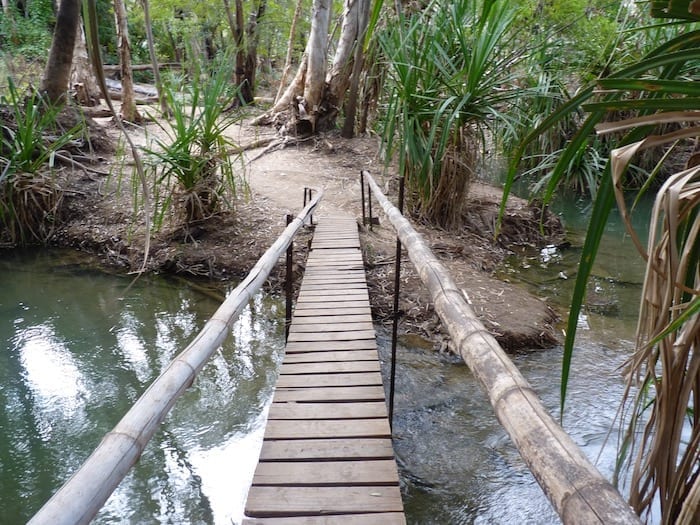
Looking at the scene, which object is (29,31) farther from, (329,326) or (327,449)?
(327,449)

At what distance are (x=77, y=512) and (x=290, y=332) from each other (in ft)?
6.94

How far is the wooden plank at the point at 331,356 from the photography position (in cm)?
238

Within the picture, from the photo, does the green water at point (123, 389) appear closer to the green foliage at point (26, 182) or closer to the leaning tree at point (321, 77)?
the green foliage at point (26, 182)

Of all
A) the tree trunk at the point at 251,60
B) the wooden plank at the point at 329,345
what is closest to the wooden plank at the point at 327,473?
the wooden plank at the point at 329,345

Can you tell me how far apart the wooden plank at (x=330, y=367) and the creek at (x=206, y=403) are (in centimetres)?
46

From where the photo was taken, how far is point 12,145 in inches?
207

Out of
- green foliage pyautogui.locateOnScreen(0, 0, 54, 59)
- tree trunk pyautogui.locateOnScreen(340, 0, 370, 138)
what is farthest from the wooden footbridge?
green foliage pyautogui.locateOnScreen(0, 0, 54, 59)

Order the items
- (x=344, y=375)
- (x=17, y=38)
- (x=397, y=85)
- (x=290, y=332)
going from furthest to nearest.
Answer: (x=17, y=38)
(x=397, y=85)
(x=290, y=332)
(x=344, y=375)

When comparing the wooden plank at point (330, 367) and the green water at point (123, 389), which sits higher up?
the wooden plank at point (330, 367)

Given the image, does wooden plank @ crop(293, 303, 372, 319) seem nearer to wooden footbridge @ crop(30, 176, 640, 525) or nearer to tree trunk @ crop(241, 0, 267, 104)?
wooden footbridge @ crop(30, 176, 640, 525)

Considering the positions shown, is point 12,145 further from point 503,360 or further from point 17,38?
point 17,38

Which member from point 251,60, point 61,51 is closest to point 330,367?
point 61,51

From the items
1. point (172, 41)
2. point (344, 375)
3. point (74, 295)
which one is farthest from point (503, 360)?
point (172, 41)

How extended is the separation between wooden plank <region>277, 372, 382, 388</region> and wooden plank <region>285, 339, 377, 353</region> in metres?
0.26
